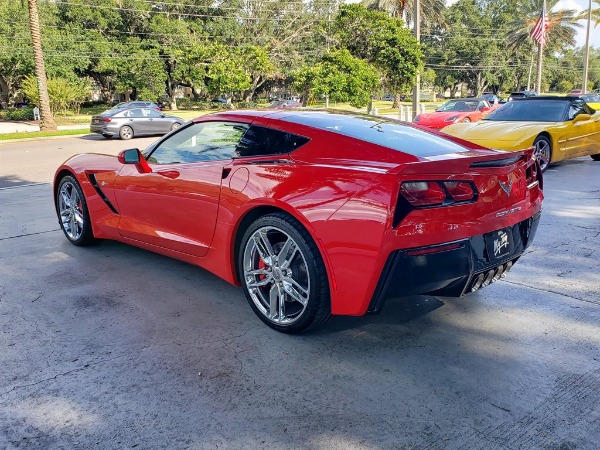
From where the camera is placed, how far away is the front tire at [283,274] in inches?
127

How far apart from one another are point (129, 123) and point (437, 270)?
799 inches

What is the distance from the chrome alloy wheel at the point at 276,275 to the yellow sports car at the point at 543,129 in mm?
6495

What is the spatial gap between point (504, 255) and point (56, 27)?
49895 mm

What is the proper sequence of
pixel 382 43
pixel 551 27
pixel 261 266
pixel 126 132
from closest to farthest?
pixel 261 266, pixel 126 132, pixel 382 43, pixel 551 27

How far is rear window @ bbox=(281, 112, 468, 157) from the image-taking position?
11.5 feet

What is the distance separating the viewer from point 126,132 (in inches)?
837

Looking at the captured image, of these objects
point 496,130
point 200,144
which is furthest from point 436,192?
point 496,130

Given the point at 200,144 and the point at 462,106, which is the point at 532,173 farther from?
the point at 462,106

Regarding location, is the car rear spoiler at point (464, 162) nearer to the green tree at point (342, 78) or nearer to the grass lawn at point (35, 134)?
the grass lawn at point (35, 134)

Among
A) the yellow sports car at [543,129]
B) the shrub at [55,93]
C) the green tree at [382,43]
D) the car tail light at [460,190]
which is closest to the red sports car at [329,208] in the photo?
the car tail light at [460,190]

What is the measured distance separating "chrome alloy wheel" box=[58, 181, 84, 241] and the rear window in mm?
2724

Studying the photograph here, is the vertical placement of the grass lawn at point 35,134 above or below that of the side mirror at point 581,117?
below

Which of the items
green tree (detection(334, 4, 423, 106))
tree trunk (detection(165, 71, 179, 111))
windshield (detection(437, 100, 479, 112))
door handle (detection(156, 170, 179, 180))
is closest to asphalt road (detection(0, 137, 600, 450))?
door handle (detection(156, 170, 179, 180))

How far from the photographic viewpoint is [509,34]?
61.9 meters
